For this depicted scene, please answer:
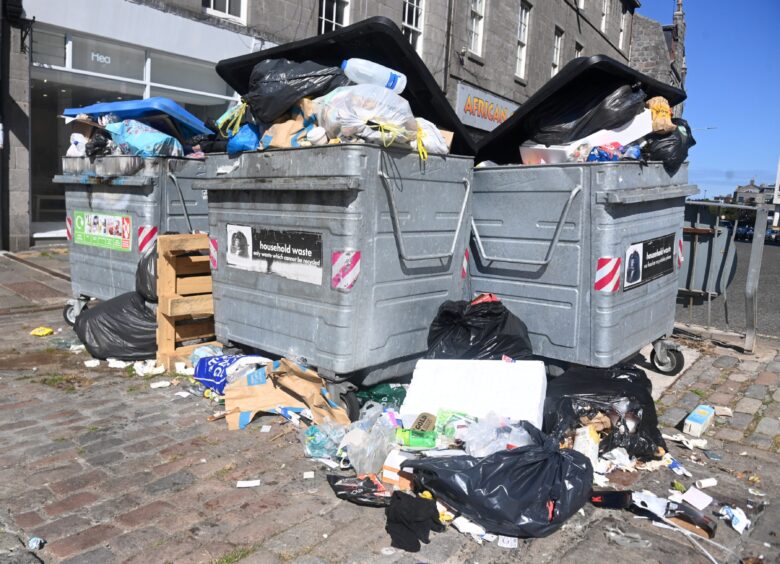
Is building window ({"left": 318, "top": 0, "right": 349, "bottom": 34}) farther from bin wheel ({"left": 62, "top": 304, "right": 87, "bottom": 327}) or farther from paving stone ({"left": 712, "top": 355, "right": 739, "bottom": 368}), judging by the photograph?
paving stone ({"left": 712, "top": 355, "right": 739, "bottom": 368})

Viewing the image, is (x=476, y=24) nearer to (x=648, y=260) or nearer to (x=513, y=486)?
(x=648, y=260)

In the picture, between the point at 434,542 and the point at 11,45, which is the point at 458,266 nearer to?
the point at 434,542

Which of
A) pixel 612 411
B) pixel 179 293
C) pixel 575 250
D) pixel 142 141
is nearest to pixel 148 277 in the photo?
pixel 179 293

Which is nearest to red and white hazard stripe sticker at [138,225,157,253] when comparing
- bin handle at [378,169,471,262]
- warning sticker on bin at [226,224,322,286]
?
warning sticker on bin at [226,224,322,286]

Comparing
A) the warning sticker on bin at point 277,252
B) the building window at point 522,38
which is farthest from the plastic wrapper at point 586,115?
the building window at point 522,38

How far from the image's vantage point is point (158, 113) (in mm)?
5957

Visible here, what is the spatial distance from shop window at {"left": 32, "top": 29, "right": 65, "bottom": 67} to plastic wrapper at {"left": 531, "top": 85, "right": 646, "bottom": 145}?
8074mm

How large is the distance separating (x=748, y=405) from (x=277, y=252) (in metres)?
3.62

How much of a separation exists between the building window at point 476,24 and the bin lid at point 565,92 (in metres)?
12.4

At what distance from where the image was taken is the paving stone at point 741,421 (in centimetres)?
433

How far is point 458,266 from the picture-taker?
14.7 feet

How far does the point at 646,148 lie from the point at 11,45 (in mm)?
8794

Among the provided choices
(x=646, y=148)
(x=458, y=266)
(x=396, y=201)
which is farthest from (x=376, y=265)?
(x=646, y=148)

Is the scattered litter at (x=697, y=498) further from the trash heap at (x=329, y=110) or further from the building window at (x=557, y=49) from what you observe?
the building window at (x=557, y=49)
